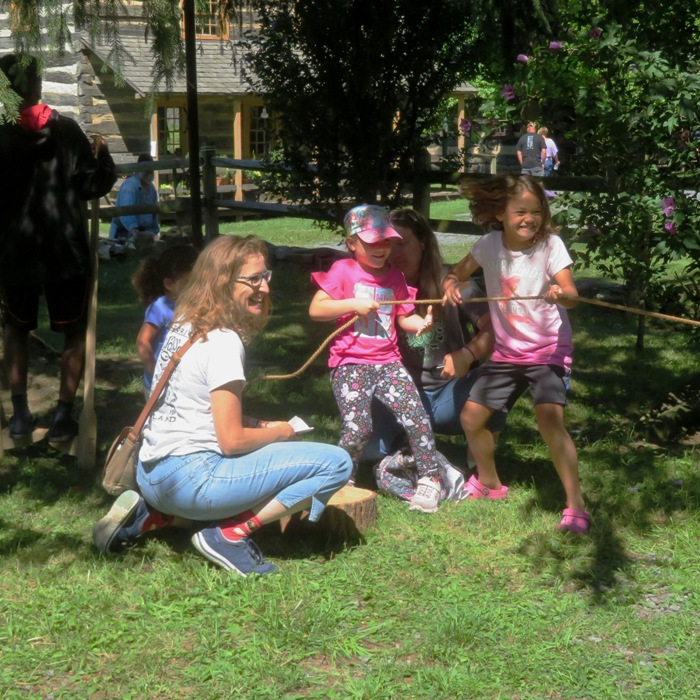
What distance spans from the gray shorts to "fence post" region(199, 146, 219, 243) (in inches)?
231

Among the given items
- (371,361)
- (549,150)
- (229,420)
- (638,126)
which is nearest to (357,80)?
(638,126)

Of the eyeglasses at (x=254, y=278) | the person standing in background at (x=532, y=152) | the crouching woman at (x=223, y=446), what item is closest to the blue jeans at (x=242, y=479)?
the crouching woman at (x=223, y=446)

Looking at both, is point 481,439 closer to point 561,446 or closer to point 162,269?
point 561,446

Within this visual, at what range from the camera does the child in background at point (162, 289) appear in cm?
471

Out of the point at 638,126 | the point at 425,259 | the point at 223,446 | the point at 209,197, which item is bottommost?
the point at 223,446

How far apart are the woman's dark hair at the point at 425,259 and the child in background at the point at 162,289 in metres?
0.95

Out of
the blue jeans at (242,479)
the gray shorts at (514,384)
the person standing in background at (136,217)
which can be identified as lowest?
the person standing in background at (136,217)

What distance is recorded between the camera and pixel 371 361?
15.5 feet

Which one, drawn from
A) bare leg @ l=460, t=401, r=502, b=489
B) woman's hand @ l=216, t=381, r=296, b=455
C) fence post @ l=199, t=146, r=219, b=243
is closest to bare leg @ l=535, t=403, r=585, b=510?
bare leg @ l=460, t=401, r=502, b=489

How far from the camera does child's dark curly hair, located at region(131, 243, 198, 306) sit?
4.74 m

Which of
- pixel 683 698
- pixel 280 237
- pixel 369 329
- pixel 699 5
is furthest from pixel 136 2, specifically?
pixel 280 237

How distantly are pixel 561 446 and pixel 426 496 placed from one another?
2.01 ft

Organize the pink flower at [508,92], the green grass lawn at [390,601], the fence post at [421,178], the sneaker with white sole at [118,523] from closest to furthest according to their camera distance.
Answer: the green grass lawn at [390,601], the sneaker with white sole at [118,523], the pink flower at [508,92], the fence post at [421,178]

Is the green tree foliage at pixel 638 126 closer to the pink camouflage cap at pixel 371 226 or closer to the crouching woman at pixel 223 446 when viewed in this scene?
the pink camouflage cap at pixel 371 226
